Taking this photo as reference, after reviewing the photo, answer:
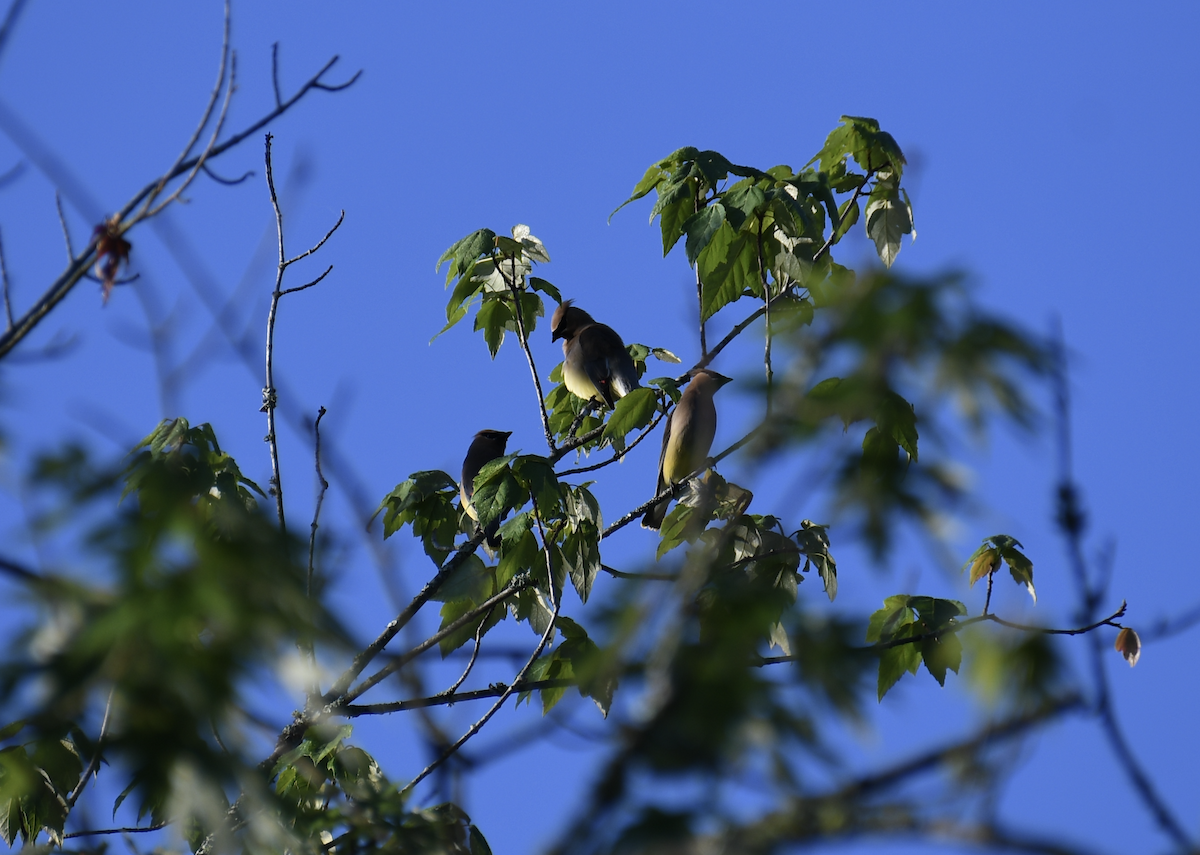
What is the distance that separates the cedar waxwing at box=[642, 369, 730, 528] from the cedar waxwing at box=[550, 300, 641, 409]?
32 centimetres

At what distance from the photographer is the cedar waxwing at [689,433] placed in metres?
6.45

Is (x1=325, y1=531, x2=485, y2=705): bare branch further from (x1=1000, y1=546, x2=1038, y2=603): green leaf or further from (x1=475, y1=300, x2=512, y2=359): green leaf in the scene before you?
(x1=1000, y1=546, x2=1038, y2=603): green leaf

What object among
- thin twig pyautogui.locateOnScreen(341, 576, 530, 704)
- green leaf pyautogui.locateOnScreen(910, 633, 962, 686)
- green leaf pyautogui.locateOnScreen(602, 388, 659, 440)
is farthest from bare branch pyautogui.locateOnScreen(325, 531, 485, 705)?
green leaf pyautogui.locateOnScreen(910, 633, 962, 686)

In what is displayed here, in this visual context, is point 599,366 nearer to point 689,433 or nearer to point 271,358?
point 689,433

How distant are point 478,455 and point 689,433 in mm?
1173

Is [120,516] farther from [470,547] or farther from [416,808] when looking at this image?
[470,547]

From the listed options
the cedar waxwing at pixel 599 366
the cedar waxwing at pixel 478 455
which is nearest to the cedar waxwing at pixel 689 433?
the cedar waxwing at pixel 599 366

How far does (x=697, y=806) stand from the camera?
1696 millimetres

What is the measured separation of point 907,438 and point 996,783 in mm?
1762

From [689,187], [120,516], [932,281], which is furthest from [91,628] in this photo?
[689,187]

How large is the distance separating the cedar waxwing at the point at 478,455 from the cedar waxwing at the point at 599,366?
528 mm

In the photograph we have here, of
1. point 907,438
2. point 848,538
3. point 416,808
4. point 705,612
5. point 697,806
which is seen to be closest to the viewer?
point 697,806

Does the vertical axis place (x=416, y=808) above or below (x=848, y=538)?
below

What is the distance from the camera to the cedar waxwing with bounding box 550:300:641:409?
6.67 metres
